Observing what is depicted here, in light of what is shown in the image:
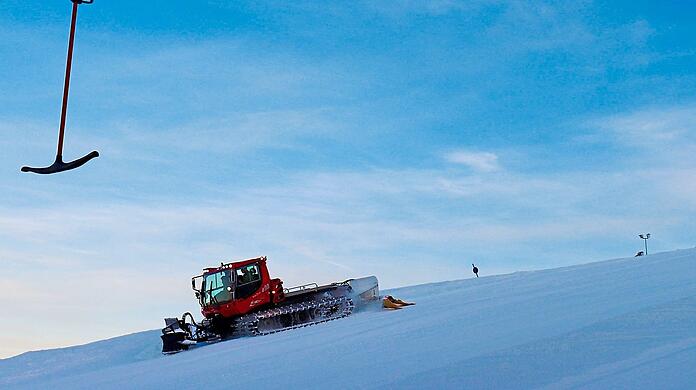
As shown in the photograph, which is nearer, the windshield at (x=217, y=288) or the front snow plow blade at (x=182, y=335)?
the front snow plow blade at (x=182, y=335)

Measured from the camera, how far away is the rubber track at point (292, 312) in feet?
52.1

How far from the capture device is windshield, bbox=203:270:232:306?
16.3 metres

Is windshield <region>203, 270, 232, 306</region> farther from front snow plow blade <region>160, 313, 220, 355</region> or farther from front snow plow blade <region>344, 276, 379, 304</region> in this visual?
front snow plow blade <region>344, 276, 379, 304</region>

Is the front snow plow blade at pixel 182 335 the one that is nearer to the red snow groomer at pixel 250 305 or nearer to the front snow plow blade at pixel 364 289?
the red snow groomer at pixel 250 305

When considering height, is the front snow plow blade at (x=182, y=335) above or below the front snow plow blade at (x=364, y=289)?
below

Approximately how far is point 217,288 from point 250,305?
2.66 ft

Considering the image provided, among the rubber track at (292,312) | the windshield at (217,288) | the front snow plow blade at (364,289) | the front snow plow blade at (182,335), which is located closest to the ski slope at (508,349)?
the front snow plow blade at (182,335)

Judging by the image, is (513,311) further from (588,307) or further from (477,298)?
(477,298)

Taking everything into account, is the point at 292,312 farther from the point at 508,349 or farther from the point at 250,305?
the point at 508,349

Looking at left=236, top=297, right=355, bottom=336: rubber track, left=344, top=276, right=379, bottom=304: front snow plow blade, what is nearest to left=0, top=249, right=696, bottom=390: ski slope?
left=236, top=297, right=355, bottom=336: rubber track

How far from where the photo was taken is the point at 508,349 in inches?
238

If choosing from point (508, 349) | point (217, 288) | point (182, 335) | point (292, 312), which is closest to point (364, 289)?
point (292, 312)

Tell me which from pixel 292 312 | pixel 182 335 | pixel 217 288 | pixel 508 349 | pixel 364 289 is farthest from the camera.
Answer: pixel 364 289

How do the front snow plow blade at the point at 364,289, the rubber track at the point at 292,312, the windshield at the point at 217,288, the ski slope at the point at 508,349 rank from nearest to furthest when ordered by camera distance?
the ski slope at the point at 508,349
the rubber track at the point at 292,312
the windshield at the point at 217,288
the front snow plow blade at the point at 364,289
